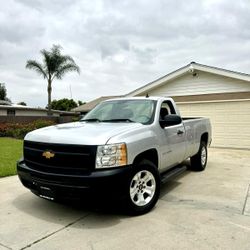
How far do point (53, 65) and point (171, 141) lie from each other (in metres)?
24.5

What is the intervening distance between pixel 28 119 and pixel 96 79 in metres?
7.57

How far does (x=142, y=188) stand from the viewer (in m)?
4.66

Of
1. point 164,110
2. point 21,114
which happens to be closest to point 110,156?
point 164,110

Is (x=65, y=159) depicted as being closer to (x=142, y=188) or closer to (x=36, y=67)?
(x=142, y=188)

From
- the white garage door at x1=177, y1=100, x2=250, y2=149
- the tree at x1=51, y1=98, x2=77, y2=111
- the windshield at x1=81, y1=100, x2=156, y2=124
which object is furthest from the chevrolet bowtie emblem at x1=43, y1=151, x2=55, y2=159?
the tree at x1=51, y1=98, x2=77, y2=111

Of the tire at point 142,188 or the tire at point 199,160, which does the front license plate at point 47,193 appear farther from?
the tire at point 199,160

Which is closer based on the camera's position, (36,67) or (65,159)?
(65,159)

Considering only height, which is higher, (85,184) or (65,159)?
(65,159)

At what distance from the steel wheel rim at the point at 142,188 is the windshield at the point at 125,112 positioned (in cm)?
103

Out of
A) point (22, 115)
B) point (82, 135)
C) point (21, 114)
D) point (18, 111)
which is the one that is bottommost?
point (82, 135)

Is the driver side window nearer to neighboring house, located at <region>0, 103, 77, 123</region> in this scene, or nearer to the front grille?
the front grille

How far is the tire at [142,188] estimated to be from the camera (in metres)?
4.38

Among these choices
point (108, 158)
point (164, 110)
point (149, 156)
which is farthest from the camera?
point (164, 110)

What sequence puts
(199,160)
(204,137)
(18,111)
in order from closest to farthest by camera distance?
(199,160) → (204,137) → (18,111)
